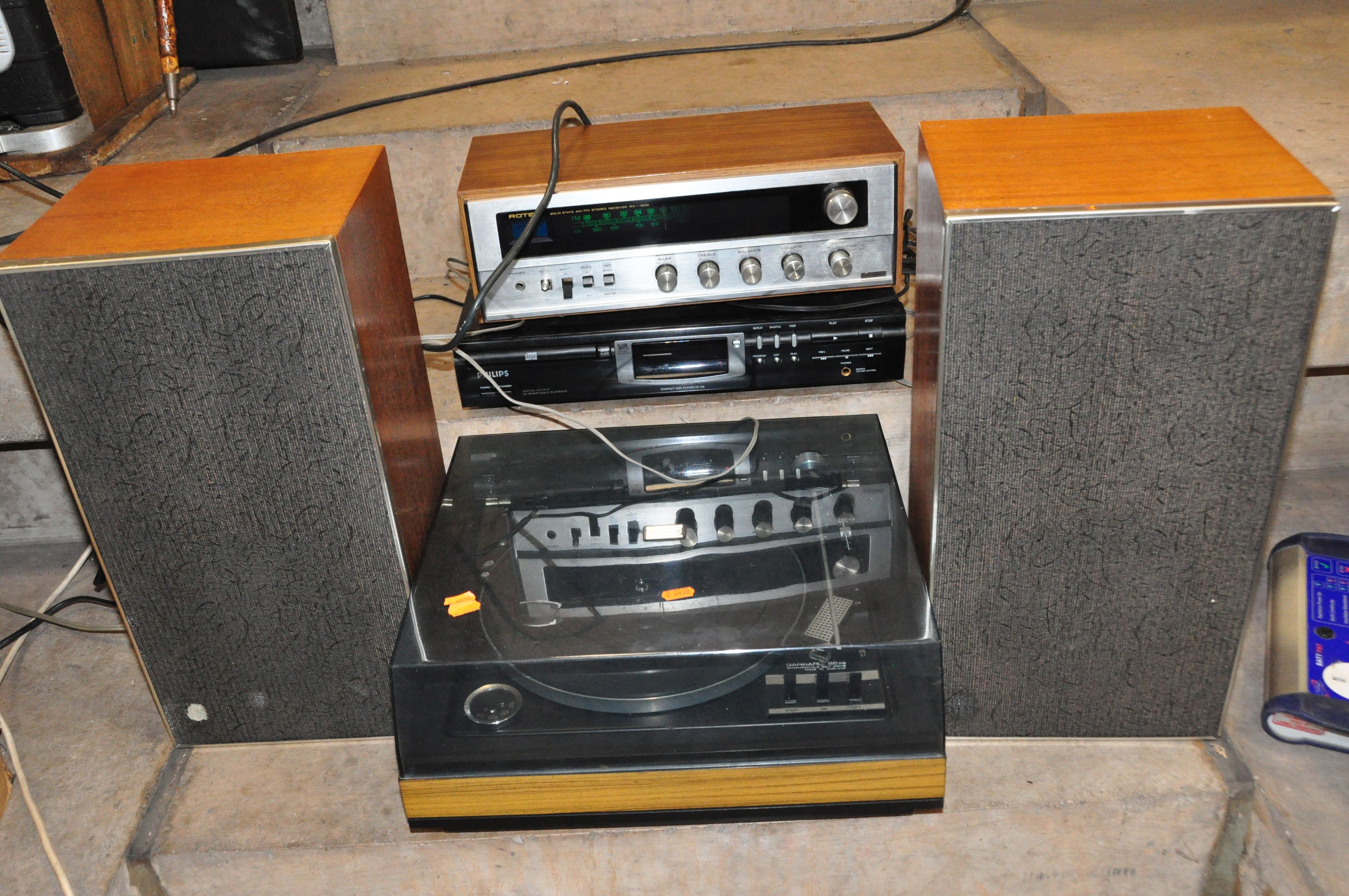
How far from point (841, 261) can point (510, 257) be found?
0.33 m

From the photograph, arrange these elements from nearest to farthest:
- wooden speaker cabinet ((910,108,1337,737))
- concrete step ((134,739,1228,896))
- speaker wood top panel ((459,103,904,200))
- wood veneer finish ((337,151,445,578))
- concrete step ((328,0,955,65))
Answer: wooden speaker cabinet ((910,108,1337,737)) < wood veneer finish ((337,151,445,578)) < concrete step ((134,739,1228,896)) < speaker wood top panel ((459,103,904,200)) < concrete step ((328,0,955,65))

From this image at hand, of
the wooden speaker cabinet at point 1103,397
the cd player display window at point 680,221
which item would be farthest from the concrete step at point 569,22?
the wooden speaker cabinet at point 1103,397

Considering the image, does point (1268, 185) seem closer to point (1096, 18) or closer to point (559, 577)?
point (559, 577)

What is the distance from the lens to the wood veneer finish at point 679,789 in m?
0.84

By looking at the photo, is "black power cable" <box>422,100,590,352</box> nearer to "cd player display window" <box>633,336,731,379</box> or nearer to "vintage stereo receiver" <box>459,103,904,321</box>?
"vintage stereo receiver" <box>459,103,904,321</box>

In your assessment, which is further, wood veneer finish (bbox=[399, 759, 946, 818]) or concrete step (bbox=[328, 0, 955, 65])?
concrete step (bbox=[328, 0, 955, 65])

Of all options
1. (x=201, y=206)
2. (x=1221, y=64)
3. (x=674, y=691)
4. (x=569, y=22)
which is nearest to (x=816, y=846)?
(x=674, y=691)

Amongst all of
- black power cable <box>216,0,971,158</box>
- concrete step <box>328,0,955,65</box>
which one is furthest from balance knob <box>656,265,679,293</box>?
concrete step <box>328,0,955,65</box>

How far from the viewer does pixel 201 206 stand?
829 mm

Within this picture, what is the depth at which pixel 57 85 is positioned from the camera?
130 cm

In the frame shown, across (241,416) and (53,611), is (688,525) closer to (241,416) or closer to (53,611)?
(241,416)

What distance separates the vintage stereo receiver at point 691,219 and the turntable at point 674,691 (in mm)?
311

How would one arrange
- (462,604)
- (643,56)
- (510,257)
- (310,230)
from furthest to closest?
(643,56) → (510,257) → (462,604) → (310,230)

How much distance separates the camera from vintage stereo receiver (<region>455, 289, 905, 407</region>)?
1103 mm
